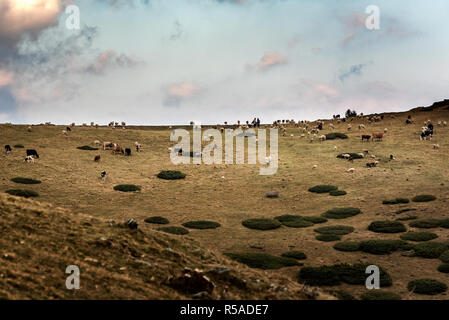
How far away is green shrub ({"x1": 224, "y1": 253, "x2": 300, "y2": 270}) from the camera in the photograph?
31666 mm

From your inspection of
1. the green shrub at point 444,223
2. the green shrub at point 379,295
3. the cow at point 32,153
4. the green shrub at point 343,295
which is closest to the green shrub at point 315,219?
the green shrub at point 444,223

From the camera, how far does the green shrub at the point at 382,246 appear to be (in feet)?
118

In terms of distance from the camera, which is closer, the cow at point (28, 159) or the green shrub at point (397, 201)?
the green shrub at point (397, 201)

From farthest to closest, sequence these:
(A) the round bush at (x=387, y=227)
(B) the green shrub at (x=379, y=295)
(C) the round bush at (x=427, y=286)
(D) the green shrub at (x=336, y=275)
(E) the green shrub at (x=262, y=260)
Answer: (A) the round bush at (x=387, y=227) < (E) the green shrub at (x=262, y=260) < (D) the green shrub at (x=336, y=275) < (C) the round bush at (x=427, y=286) < (B) the green shrub at (x=379, y=295)

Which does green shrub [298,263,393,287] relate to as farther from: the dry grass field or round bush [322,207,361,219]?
round bush [322,207,361,219]

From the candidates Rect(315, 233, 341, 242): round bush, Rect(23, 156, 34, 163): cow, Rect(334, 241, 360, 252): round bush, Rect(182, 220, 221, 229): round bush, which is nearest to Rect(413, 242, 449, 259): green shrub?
Rect(334, 241, 360, 252): round bush

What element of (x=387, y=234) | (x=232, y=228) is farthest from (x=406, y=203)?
(x=232, y=228)

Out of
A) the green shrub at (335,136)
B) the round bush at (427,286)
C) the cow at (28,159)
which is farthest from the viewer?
the green shrub at (335,136)

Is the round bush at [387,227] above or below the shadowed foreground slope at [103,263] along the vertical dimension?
below

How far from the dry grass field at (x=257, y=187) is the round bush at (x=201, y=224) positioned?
0.95 metres

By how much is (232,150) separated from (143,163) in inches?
670

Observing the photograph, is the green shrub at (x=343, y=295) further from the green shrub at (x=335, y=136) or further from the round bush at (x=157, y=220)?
the green shrub at (x=335, y=136)

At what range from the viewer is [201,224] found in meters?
43.1
